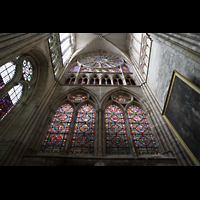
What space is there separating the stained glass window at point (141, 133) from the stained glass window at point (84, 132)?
7.26ft

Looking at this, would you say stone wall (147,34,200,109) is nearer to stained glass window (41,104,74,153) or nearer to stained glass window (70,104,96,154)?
stained glass window (70,104,96,154)

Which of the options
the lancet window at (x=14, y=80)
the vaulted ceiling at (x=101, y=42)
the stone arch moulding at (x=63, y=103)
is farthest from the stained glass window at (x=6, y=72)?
the vaulted ceiling at (x=101, y=42)

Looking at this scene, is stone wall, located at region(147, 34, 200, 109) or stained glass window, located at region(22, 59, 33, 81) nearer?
stone wall, located at region(147, 34, 200, 109)

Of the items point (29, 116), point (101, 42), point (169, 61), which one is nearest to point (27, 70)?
point (29, 116)

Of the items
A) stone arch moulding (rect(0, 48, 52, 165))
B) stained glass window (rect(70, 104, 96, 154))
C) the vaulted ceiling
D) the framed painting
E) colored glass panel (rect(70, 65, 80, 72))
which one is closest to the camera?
the framed painting

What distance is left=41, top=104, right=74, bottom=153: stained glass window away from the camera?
692 centimetres

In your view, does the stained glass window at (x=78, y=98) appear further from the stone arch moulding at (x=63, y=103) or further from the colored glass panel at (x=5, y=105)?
the colored glass panel at (x=5, y=105)

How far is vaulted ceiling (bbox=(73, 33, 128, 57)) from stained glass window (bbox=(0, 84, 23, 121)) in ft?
37.8

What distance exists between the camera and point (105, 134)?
299 inches

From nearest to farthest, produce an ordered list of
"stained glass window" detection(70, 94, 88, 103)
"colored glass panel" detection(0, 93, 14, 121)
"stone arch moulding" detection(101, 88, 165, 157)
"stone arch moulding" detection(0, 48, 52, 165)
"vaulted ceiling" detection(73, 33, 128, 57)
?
"stone arch moulding" detection(0, 48, 52, 165)
"colored glass panel" detection(0, 93, 14, 121)
"stone arch moulding" detection(101, 88, 165, 157)
"stained glass window" detection(70, 94, 88, 103)
"vaulted ceiling" detection(73, 33, 128, 57)

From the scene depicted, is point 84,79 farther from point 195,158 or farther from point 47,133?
point 195,158

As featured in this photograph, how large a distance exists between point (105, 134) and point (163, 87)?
163 inches

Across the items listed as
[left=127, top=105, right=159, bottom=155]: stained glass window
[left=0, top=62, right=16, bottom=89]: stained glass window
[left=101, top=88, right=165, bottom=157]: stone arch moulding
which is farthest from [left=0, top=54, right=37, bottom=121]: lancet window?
[left=127, top=105, right=159, bottom=155]: stained glass window

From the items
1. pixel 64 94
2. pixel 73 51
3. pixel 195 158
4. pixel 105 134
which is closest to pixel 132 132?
pixel 105 134
